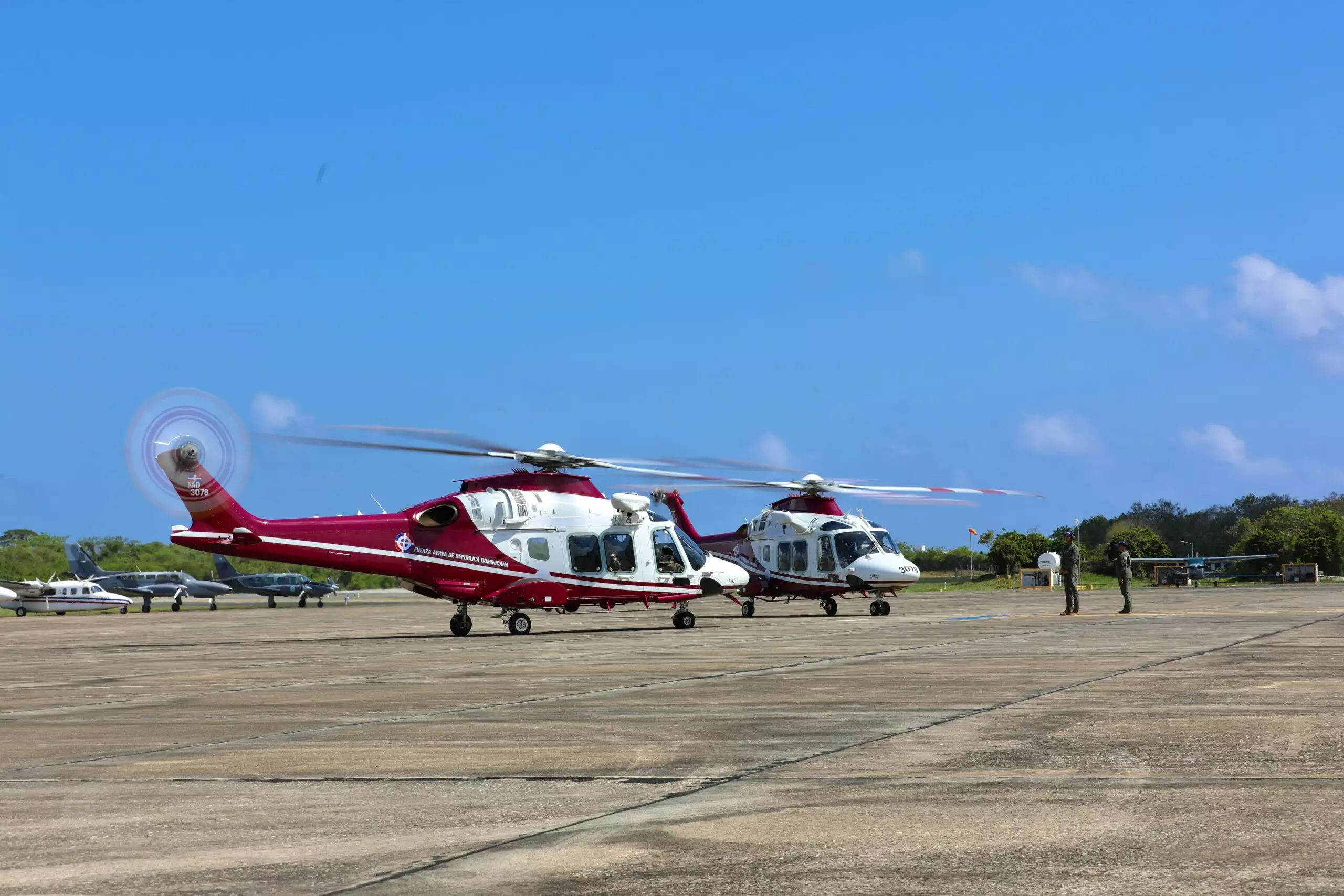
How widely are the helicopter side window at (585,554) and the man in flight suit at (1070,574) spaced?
10983mm

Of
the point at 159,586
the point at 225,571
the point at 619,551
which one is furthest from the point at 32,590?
the point at 619,551

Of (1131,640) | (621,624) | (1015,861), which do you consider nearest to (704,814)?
(1015,861)

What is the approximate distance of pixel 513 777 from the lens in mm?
7758

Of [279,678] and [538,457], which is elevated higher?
[538,457]

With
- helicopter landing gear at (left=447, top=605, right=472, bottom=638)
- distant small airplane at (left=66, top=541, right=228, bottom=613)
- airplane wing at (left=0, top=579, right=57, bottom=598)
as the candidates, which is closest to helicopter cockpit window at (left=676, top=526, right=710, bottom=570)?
helicopter landing gear at (left=447, top=605, right=472, bottom=638)

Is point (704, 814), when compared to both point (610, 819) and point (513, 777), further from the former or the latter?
point (513, 777)

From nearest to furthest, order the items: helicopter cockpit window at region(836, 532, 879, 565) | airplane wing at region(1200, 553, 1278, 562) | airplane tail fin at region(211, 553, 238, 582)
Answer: helicopter cockpit window at region(836, 532, 879, 565) < airplane tail fin at region(211, 553, 238, 582) < airplane wing at region(1200, 553, 1278, 562)

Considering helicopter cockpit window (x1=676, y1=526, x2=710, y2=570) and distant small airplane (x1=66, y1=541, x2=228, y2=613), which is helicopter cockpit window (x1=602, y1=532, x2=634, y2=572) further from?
distant small airplane (x1=66, y1=541, x2=228, y2=613)

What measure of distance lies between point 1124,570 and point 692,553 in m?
10.6

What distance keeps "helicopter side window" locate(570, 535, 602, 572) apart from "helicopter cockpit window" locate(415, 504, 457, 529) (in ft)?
9.24

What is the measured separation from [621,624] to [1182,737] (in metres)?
26.0

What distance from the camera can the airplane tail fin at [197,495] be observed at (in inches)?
1062

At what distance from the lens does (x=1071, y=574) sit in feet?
103

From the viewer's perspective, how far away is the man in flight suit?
3081cm
